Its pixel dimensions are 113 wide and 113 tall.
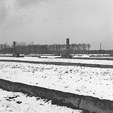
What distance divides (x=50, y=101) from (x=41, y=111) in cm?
102

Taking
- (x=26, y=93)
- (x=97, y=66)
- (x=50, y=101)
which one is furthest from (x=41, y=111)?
(x=97, y=66)

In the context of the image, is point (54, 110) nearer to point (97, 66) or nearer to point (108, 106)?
point (108, 106)

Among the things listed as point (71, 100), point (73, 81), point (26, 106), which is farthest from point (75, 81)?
point (26, 106)

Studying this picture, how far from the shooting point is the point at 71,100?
718cm

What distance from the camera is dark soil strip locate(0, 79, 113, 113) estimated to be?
6277mm

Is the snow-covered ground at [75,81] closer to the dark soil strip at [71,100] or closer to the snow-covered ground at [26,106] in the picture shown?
the dark soil strip at [71,100]

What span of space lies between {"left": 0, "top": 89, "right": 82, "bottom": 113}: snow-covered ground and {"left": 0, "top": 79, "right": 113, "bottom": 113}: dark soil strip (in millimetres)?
244

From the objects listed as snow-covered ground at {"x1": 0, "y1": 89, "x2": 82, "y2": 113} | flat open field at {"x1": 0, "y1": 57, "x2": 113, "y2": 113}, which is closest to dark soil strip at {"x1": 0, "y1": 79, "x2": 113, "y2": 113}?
snow-covered ground at {"x1": 0, "y1": 89, "x2": 82, "y2": 113}

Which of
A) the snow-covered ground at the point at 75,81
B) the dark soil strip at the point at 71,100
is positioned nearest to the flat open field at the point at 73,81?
the snow-covered ground at the point at 75,81

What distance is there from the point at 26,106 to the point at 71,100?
162 centimetres

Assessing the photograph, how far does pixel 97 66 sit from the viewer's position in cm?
1945

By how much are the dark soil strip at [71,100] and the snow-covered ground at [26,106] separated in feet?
0.80

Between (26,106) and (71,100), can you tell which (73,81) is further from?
(26,106)

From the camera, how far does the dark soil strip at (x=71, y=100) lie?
6.28 m
